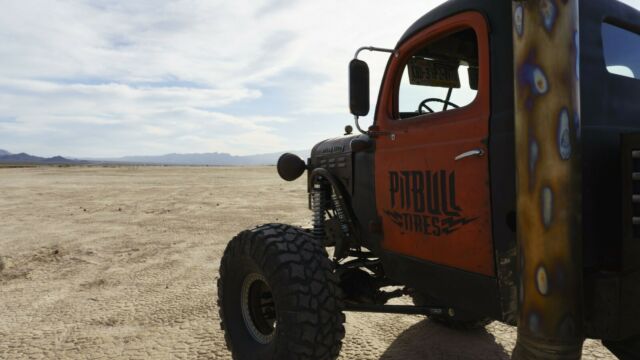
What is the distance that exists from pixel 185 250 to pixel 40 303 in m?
2.40

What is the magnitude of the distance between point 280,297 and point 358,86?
4.27ft

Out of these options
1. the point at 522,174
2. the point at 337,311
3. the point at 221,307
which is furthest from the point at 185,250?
the point at 522,174

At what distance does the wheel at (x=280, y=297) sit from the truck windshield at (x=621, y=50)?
1.79 metres

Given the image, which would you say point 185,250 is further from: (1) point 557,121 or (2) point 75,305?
(1) point 557,121

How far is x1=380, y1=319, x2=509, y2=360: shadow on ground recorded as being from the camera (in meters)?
3.15

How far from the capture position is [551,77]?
1.44 m

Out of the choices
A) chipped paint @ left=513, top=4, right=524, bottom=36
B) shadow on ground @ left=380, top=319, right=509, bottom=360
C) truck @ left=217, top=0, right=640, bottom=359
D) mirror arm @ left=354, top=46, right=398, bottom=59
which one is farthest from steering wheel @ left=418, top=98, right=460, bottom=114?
shadow on ground @ left=380, top=319, right=509, bottom=360

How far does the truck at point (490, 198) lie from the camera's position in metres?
1.47

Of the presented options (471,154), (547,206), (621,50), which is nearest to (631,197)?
(547,206)

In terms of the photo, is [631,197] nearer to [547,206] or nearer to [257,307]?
[547,206]

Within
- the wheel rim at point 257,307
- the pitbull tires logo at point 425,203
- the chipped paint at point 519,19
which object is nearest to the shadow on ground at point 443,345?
the wheel rim at point 257,307

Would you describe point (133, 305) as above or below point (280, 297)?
below

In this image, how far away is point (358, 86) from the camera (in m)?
2.55

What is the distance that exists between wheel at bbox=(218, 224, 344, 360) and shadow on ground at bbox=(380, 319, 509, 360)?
953 millimetres
